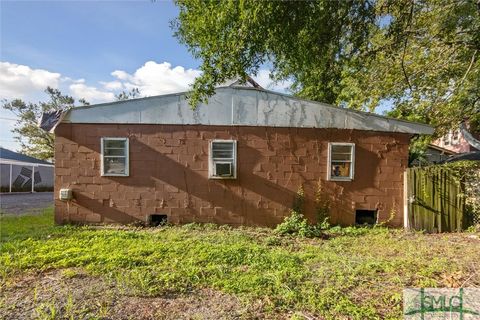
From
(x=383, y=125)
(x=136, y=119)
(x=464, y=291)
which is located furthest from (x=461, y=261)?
(x=136, y=119)

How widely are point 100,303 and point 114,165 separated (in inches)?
194

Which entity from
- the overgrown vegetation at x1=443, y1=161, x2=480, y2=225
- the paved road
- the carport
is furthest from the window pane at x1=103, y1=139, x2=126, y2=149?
the carport

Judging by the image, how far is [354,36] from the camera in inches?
232

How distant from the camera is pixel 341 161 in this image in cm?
768

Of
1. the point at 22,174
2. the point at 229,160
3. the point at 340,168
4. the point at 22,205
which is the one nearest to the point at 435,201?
the point at 340,168

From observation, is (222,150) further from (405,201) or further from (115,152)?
(405,201)

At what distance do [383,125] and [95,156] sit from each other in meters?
7.33

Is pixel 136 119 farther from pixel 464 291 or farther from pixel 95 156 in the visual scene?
pixel 464 291

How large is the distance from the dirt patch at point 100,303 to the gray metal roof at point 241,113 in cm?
459

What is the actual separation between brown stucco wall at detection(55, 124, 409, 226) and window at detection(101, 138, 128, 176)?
0.50 ft

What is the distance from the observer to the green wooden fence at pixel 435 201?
23.7 feet

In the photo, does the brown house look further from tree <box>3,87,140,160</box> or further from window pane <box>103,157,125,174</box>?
tree <box>3,87,140,160</box>

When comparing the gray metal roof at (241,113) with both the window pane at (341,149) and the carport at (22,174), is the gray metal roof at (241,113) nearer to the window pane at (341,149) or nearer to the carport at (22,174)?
the window pane at (341,149)

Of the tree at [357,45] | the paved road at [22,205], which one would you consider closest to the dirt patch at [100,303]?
the tree at [357,45]
